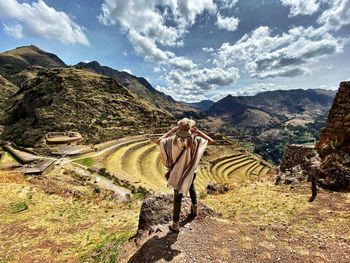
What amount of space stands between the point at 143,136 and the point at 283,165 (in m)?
51.3

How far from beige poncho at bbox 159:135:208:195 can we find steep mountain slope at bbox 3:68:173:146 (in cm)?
5523

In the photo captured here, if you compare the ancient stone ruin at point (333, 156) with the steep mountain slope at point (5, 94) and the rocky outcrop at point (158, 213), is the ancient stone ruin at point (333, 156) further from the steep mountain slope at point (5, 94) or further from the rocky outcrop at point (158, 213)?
the steep mountain slope at point (5, 94)

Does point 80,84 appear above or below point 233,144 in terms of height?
above

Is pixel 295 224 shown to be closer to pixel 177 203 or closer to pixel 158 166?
pixel 177 203

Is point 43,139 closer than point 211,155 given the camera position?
Yes

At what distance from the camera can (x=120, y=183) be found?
106 ft

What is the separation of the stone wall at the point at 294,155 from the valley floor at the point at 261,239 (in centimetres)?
766

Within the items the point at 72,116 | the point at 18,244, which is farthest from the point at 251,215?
the point at 72,116

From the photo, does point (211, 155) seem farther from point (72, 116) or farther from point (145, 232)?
point (145, 232)

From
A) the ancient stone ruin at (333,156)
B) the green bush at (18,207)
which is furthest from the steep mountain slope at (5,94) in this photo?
the ancient stone ruin at (333,156)

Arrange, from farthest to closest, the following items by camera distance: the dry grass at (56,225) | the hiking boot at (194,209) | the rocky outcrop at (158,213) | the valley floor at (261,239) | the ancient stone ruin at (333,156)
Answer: the ancient stone ruin at (333,156)
the dry grass at (56,225)
the hiking boot at (194,209)
the rocky outcrop at (158,213)
the valley floor at (261,239)

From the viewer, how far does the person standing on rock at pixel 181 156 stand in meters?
5.70

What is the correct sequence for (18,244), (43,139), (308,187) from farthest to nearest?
(43,139)
(308,187)
(18,244)

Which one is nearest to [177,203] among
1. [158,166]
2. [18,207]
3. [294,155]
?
[18,207]
